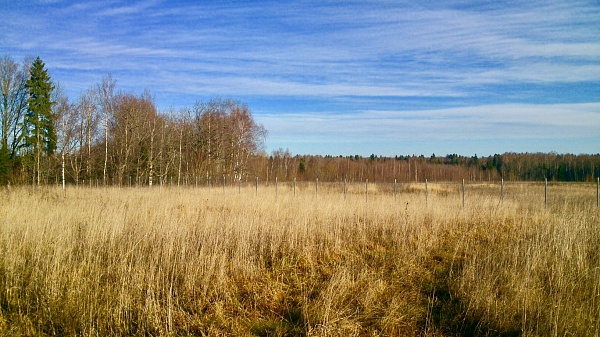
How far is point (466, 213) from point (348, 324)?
26.7 feet

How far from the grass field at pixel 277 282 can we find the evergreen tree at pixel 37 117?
2738cm

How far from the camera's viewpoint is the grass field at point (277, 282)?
4.07 meters

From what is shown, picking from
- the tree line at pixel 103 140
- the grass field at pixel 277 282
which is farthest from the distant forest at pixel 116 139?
the grass field at pixel 277 282

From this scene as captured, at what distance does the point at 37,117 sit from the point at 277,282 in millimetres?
33612

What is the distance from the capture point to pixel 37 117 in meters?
30.6

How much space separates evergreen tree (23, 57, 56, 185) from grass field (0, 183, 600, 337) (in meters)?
27.4

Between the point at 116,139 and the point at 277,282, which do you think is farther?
the point at 116,139

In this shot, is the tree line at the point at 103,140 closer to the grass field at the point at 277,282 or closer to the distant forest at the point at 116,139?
the distant forest at the point at 116,139

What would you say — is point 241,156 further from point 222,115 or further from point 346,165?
point 346,165

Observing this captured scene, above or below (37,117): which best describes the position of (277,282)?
below

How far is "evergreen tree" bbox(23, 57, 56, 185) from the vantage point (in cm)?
3030

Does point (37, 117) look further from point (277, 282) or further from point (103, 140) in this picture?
point (277, 282)

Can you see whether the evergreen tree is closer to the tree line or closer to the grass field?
the tree line

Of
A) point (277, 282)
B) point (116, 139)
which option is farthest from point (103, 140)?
point (277, 282)
